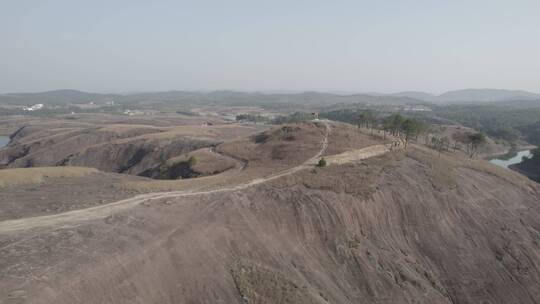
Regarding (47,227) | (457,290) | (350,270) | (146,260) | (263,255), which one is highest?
(47,227)

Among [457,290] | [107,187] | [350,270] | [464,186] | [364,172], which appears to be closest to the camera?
[350,270]

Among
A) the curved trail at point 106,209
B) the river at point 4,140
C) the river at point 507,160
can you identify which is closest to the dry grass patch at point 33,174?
the curved trail at point 106,209

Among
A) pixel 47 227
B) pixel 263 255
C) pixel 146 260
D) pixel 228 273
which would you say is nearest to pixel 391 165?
pixel 263 255

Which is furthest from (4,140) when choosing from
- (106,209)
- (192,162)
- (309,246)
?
(309,246)

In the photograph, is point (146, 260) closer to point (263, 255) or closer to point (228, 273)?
point (228, 273)

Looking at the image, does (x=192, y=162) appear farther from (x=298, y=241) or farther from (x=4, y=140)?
(x=4, y=140)

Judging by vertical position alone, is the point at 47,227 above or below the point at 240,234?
above
